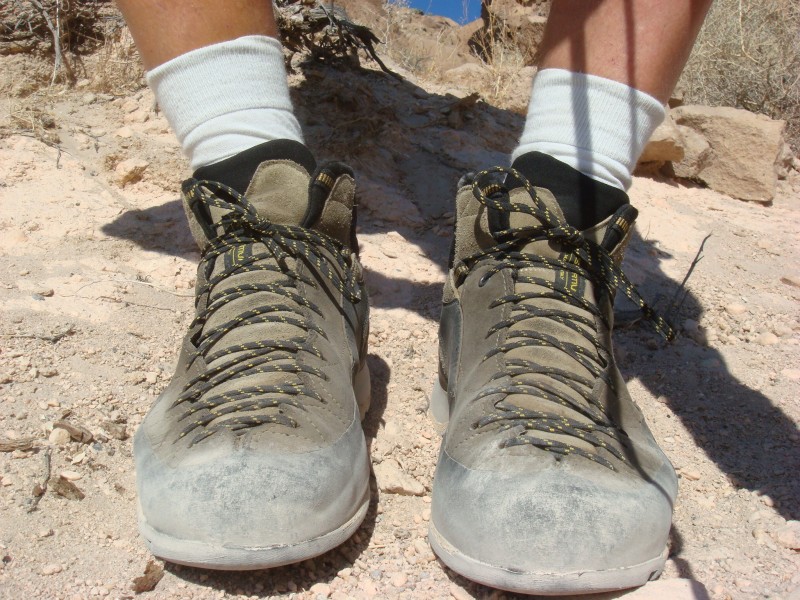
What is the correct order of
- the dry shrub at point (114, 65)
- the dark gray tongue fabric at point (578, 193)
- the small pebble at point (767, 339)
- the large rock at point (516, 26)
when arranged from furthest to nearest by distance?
the large rock at point (516, 26), the dry shrub at point (114, 65), the small pebble at point (767, 339), the dark gray tongue fabric at point (578, 193)

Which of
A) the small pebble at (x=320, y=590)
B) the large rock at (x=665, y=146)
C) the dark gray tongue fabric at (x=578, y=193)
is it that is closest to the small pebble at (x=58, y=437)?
the small pebble at (x=320, y=590)

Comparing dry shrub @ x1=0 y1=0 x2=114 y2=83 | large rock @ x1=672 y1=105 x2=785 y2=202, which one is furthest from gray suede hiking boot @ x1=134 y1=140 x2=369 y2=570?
large rock @ x1=672 y1=105 x2=785 y2=202

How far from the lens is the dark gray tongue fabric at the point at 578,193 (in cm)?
140

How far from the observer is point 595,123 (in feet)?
4.64

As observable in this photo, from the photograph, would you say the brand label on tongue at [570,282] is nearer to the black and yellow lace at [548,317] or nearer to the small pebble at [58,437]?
the black and yellow lace at [548,317]

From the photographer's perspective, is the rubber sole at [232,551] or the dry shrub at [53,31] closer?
the rubber sole at [232,551]

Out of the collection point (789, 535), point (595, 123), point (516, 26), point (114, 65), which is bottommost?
point (516, 26)

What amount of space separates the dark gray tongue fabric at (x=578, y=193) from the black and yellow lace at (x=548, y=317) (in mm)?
50

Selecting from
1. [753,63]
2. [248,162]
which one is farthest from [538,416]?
[753,63]

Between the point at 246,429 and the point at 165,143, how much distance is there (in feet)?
5.39

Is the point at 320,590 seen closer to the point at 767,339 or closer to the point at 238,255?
the point at 238,255

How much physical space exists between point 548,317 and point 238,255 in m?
0.58

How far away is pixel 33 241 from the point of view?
196cm

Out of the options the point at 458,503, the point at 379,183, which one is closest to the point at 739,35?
the point at 379,183
